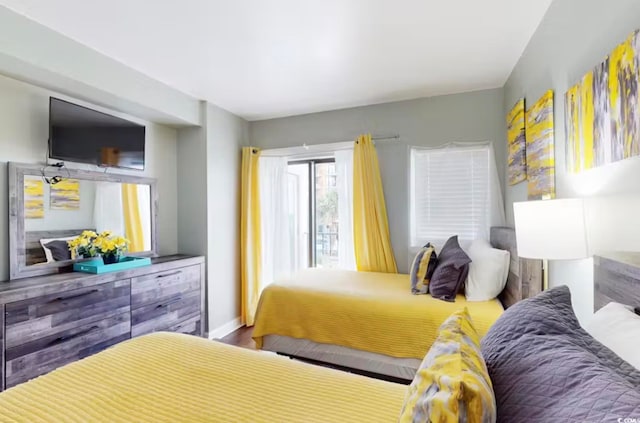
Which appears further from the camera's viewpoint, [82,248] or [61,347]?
[82,248]

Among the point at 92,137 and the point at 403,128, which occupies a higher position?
the point at 403,128

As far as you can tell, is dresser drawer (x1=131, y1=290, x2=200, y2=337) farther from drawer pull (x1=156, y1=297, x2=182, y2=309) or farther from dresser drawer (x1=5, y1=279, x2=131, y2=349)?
dresser drawer (x1=5, y1=279, x2=131, y2=349)

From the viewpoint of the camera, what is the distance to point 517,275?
2141 millimetres

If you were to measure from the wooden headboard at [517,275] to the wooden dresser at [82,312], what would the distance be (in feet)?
9.26

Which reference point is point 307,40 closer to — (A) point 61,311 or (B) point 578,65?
(B) point 578,65

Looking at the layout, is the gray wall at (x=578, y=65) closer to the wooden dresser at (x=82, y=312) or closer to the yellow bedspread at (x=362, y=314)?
the yellow bedspread at (x=362, y=314)

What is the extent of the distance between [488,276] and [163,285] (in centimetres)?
272

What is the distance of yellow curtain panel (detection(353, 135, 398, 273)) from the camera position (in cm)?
336

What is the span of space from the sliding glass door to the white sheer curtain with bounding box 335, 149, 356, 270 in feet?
1.12

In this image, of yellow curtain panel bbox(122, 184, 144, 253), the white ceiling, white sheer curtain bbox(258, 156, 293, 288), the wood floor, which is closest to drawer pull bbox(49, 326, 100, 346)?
yellow curtain panel bbox(122, 184, 144, 253)

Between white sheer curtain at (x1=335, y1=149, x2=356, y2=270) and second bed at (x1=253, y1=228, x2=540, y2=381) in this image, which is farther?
white sheer curtain at (x1=335, y1=149, x2=356, y2=270)

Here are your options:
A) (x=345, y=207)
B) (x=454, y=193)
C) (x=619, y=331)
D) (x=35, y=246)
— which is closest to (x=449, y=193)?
(x=454, y=193)

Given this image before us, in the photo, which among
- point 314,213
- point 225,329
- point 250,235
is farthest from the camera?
point 314,213

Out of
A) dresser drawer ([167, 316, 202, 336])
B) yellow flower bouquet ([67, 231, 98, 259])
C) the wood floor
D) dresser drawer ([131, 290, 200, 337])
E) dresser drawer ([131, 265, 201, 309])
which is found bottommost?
the wood floor
